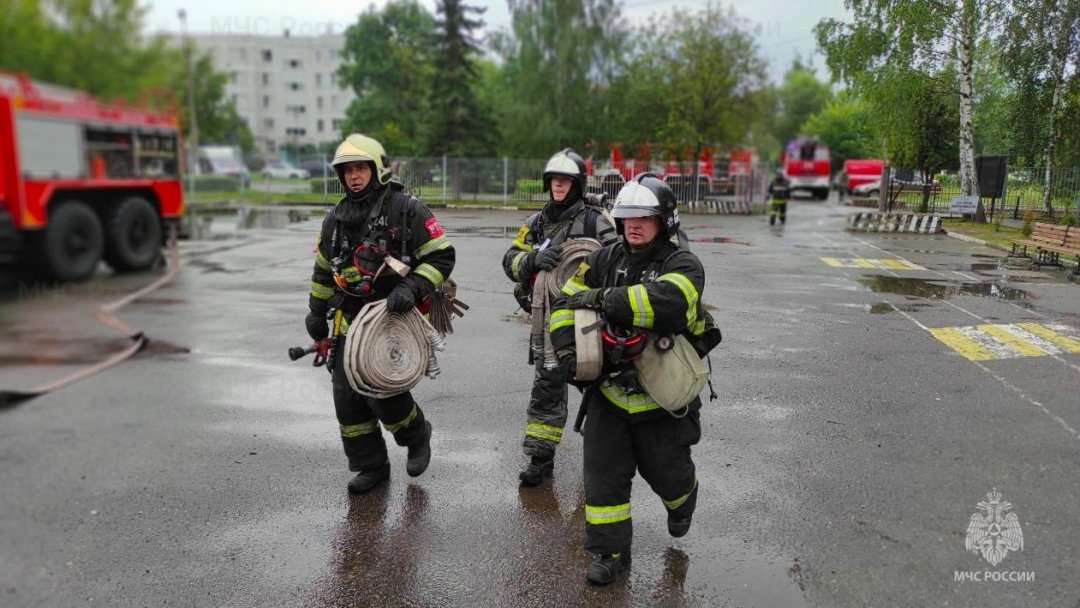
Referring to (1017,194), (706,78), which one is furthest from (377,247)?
(706,78)

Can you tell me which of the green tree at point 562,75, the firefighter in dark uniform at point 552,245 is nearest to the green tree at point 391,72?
the green tree at point 562,75

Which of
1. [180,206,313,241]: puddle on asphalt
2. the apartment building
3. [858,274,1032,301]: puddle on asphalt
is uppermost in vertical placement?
the apartment building

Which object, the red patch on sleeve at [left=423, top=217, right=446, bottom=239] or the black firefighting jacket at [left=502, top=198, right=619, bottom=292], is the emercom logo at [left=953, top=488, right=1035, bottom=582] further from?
the red patch on sleeve at [left=423, top=217, right=446, bottom=239]

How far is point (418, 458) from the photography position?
4125 millimetres

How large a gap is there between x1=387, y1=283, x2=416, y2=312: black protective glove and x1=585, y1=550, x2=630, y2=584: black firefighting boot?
147 centimetres

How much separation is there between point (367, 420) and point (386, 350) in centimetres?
58

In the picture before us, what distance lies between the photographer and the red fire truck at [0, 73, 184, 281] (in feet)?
9.66

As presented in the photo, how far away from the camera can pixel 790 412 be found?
525 cm

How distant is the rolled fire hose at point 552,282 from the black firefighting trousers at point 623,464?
0.85 metres

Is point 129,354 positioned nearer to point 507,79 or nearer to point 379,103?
point 507,79

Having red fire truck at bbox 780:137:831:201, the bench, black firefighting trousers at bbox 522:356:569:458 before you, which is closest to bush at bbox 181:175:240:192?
black firefighting trousers at bbox 522:356:569:458

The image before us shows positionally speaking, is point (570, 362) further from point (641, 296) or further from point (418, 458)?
point (418, 458)

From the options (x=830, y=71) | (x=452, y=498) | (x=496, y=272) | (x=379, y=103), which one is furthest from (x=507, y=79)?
(x=452, y=498)

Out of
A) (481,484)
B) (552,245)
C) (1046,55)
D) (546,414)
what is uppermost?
(1046,55)
